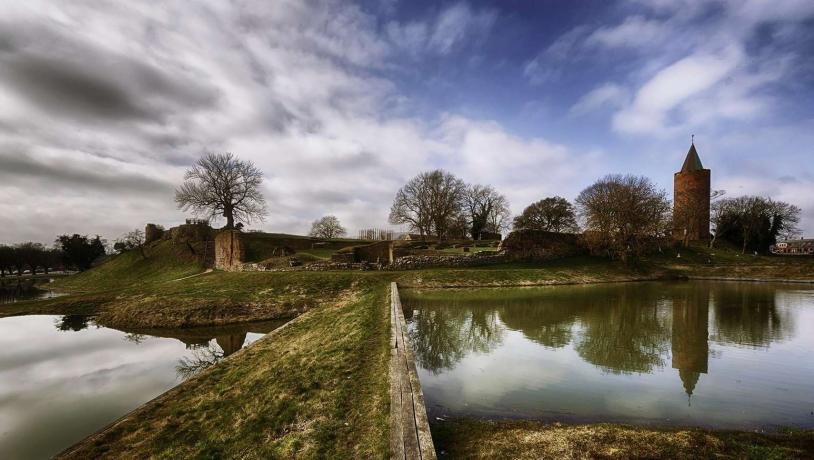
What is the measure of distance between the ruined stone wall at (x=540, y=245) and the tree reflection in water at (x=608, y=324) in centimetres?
1298

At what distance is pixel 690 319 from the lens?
46.1 ft

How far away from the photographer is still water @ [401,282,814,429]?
6.21 m

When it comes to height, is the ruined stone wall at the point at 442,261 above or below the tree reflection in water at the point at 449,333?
above

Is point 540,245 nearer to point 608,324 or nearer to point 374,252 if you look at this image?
point 374,252

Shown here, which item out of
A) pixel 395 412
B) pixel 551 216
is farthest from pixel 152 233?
pixel 551 216

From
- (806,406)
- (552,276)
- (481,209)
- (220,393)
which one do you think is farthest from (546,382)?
(481,209)

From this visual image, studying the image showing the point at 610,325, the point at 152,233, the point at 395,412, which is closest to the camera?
the point at 395,412

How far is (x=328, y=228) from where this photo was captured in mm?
68750

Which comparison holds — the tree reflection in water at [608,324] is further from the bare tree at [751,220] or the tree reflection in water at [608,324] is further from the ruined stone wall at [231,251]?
the bare tree at [751,220]

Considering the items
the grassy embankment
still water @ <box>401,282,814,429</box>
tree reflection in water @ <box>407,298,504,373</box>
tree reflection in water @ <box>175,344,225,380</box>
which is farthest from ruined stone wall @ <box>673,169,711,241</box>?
tree reflection in water @ <box>175,344,225,380</box>

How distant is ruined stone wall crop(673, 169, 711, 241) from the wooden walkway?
55.5 metres

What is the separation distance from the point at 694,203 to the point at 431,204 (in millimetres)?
38994

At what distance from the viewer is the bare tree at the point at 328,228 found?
68375mm

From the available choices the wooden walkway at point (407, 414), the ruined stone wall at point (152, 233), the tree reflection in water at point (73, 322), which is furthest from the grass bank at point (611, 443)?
the ruined stone wall at point (152, 233)
